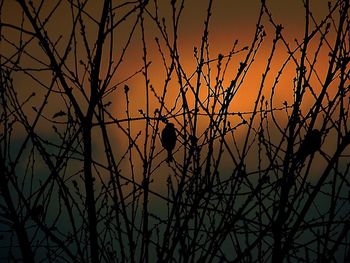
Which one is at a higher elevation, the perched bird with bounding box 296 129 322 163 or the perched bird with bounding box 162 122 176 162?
the perched bird with bounding box 162 122 176 162

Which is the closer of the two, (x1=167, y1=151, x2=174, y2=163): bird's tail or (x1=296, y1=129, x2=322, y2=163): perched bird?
(x1=296, y1=129, x2=322, y2=163): perched bird

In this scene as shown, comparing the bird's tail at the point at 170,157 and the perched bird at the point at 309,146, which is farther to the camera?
the bird's tail at the point at 170,157

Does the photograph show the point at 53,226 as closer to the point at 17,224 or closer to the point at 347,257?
the point at 17,224

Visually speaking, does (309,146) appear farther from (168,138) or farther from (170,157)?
(168,138)

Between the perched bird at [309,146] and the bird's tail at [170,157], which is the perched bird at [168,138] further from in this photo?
the perched bird at [309,146]

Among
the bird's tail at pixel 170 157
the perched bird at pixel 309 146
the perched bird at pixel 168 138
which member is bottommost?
the perched bird at pixel 309 146

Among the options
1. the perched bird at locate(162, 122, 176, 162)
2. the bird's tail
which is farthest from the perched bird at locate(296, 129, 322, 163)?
the perched bird at locate(162, 122, 176, 162)

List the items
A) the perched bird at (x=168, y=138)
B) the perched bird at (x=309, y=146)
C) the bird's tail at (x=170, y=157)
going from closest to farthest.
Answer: the perched bird at (x=309, y=146), the bird's tail at (x=170, y=157), the perched bird at (x=168, y=138)

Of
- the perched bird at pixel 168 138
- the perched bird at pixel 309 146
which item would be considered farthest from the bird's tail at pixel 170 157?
the perched bird at pixel 309 146

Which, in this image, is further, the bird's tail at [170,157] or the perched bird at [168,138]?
the perched bird at [168,138]

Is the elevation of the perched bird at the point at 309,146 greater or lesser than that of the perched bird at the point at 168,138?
lesser

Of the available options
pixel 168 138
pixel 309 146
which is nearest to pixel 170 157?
pixel 168 138

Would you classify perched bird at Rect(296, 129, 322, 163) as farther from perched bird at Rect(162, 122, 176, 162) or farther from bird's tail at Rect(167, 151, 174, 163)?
perched bird at Rect(162, 122, 176, 162)

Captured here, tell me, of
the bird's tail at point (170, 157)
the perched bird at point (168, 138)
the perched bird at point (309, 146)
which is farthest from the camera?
the perched bird at point (168, 138)
